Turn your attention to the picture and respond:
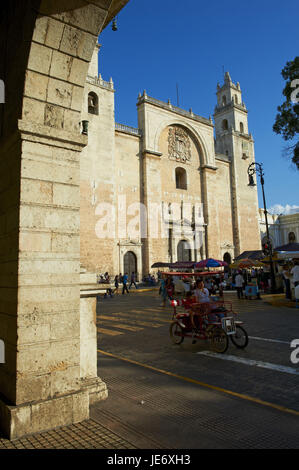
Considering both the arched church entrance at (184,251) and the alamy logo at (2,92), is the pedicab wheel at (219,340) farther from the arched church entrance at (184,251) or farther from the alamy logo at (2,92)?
the arched church entrance at (184,251)

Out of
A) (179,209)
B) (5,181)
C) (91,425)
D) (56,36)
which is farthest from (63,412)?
(179,209)

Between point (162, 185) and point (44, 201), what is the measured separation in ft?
92.3

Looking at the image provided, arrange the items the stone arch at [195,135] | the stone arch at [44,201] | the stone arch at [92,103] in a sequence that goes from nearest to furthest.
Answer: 1. the stone arch at [44,201]
2. the stone arch at [92,103]
3. the stone arch at [195,135]

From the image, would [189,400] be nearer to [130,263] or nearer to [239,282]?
[239,282]

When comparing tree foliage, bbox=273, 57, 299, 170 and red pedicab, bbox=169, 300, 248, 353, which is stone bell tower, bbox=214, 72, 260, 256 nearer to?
tree foliage, bbox=273, 57, 299, 170

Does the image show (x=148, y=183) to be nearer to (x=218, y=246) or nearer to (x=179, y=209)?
(x=179, y=209)

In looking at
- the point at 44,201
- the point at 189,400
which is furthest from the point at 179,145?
the point at 189,400

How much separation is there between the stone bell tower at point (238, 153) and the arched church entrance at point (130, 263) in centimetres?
1494

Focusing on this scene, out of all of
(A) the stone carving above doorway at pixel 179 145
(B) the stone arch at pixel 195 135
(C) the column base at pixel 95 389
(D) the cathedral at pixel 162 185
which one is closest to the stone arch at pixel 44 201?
(C) the column base at pixel 95 389

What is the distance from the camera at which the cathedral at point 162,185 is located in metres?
25.5

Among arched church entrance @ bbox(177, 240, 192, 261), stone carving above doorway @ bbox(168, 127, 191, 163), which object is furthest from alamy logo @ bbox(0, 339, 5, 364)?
stone carving above doorway @ bbox(168, 127, 191, 163)

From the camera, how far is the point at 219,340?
20.8 feet
